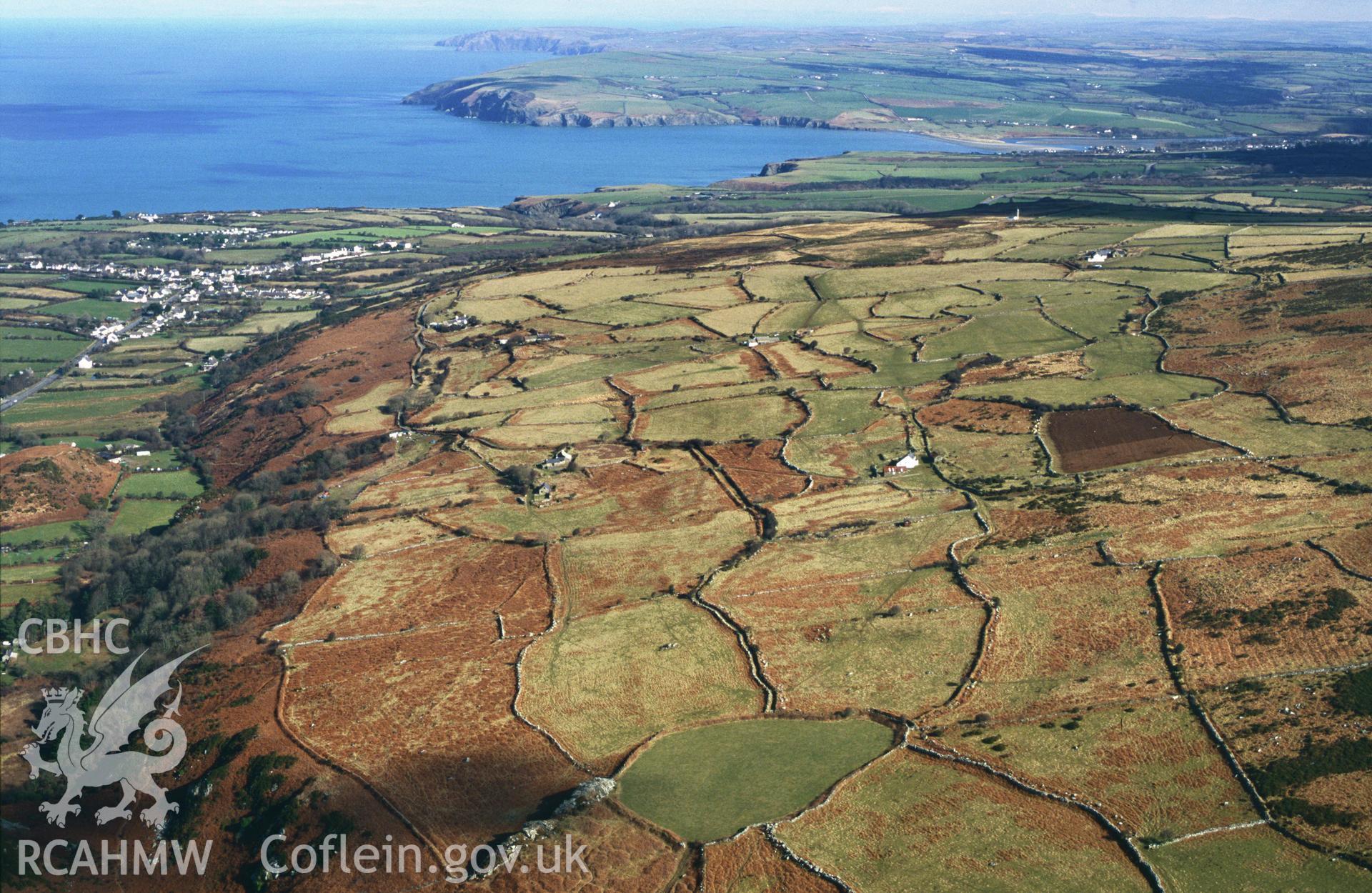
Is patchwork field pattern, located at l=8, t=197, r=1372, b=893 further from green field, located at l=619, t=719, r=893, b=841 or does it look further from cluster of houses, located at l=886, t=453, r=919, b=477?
cluster of houses, located at l=886, t=453, r=919, b=477

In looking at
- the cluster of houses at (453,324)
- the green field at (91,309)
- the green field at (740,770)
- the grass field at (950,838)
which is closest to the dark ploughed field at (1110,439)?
the green field at (740,770)

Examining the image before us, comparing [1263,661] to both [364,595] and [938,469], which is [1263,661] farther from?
[364,595]

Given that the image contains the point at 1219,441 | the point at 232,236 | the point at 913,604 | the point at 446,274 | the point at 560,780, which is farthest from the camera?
the point at 232,236

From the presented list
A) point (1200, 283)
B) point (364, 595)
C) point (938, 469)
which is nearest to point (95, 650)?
point (364, 595)

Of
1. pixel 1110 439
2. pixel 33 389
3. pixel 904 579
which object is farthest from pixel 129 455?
pixel 1110 439

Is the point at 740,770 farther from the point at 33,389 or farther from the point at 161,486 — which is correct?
the point at 33,389
